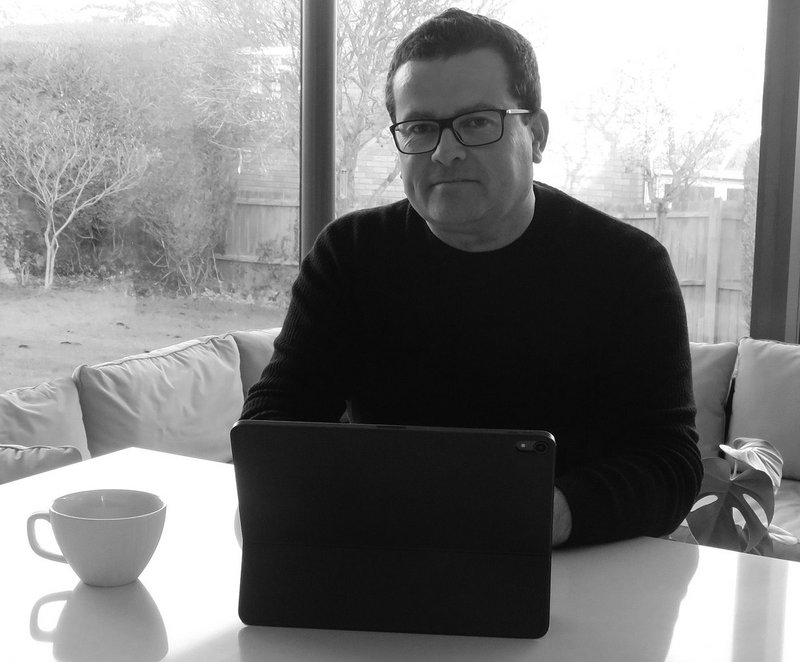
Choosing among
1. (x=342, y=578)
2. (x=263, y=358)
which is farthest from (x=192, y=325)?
(x=342, y=578)

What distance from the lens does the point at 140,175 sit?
3.21m

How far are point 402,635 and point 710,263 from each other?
9.84 ft

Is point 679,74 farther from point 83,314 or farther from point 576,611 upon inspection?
point 576,611

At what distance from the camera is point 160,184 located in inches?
129

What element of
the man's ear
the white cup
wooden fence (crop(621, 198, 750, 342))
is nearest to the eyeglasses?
the man's ear

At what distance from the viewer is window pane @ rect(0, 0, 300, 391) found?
9.46ft

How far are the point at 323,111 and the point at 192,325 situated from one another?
0.97 meters

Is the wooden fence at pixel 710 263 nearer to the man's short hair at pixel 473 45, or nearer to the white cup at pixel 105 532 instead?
the man's short hair at pixel 473 45

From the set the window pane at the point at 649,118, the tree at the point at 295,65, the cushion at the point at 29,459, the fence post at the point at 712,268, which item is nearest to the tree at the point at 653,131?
the window pane at the point at 649,118

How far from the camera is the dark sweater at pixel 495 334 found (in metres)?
1.51

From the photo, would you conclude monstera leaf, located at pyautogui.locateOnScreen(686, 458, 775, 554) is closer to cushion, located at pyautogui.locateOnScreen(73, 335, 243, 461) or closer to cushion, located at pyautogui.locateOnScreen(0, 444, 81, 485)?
cushion, located at pyautogui.locateOnScreen(0, 444, 81, 485)

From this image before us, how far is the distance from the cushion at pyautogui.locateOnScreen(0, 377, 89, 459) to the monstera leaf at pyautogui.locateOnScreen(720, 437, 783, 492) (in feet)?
5.17

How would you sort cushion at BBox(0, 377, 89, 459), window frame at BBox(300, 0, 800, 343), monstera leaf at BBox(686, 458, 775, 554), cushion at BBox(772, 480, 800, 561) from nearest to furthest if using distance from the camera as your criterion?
monstera leaf at BBox(686, 458, 775, 554) → cushion at BBox(0, 377, 89, 459) → cushion at BBox(772, 480, 800, 561) → window frame at BBox(300, 0, 800, 343)

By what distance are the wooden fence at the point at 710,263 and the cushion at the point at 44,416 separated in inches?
88.7
